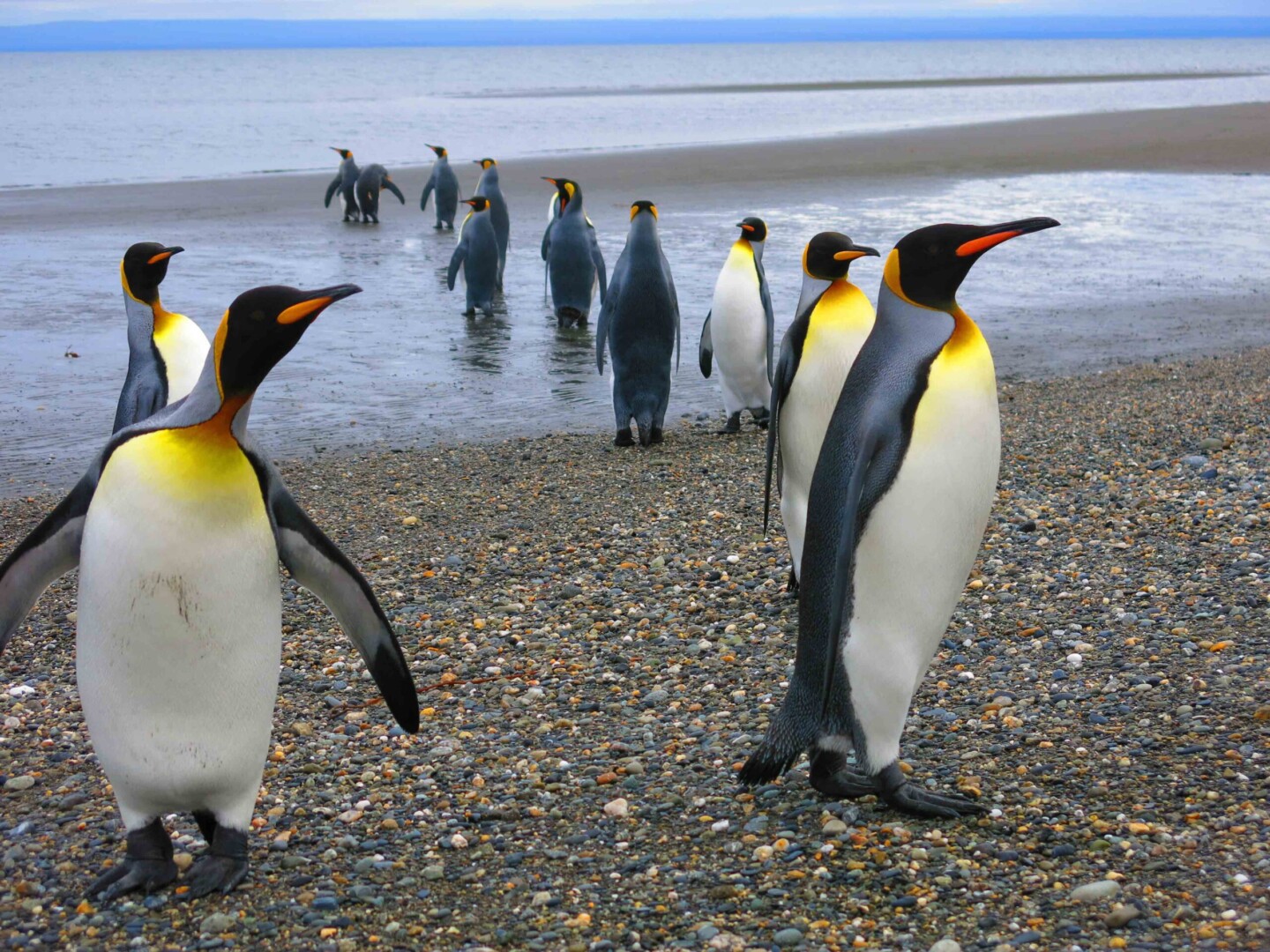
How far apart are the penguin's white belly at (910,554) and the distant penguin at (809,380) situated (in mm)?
1555

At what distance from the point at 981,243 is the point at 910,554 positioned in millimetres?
778

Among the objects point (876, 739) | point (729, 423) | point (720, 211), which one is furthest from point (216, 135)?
point (876, 739)

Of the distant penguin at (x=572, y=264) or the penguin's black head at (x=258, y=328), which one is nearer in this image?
the penguin's black head at (x=258, y=328)

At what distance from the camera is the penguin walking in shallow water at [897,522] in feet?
10.5

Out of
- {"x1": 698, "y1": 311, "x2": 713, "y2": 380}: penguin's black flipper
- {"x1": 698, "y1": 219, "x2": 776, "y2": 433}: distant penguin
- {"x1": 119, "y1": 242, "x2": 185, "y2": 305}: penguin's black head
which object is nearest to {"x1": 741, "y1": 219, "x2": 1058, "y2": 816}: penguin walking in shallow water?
{"x1": 119, "y1": 242, "x2": 185, "y2": 305}: penguin's black head

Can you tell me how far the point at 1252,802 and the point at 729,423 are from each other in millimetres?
5329

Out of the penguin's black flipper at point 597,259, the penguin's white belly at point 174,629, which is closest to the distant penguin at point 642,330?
the penguin's black flipper at point 597,259

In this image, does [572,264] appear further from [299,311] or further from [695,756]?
[299,311]

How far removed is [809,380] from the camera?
4.92m

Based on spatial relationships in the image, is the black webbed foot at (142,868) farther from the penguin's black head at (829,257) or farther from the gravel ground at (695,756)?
the penguin's black head at (829,257)

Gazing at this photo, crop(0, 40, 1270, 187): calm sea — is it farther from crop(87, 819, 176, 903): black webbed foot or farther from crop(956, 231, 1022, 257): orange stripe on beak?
crop(956, 231, 1022, 257): orange stripe on beak

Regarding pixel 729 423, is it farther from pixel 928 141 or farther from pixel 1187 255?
pixel 928 141

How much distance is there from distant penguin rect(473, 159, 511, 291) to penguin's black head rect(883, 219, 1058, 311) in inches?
399

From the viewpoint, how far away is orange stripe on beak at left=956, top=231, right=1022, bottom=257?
313 cm
